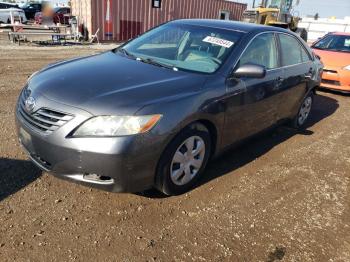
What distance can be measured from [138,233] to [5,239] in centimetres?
102

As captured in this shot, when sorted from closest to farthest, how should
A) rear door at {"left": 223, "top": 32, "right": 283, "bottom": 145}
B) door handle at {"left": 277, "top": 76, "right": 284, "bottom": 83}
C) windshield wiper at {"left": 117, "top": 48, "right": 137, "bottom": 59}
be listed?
1. rear door at {"left": 223, "top": 32, "right": 283, "bottom": 145}
2. windshield wiper at {"left": 117, "top": 48, "right": 137, "bottom": 59}
3. door handle at {"left": 277, "top": 76, "right": 284, "bottom": 83}

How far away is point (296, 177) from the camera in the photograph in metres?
4.07

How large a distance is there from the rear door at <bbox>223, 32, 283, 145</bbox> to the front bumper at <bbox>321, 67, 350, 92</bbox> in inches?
165

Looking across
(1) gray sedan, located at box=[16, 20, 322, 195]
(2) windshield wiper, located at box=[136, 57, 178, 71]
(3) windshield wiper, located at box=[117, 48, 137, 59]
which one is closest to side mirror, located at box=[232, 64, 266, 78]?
(1) gray sedan, located at box=[16, 20, 322, 195]

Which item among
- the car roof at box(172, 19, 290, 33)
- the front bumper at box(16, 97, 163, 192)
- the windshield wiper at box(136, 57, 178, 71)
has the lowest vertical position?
the front bumper at box(16, 97, 163, 192)

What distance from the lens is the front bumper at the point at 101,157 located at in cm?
267

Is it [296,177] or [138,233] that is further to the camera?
→ [296,177]

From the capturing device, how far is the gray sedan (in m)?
2.71

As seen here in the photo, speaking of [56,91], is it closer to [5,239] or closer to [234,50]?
[5,239]

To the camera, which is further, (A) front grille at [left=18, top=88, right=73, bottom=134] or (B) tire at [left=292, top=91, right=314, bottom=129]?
(B) tire at [left=292, top=91, right=314, bottom=129]

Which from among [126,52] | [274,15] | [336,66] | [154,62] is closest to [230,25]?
[154,62]

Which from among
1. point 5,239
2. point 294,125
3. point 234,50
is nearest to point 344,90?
point 294,125

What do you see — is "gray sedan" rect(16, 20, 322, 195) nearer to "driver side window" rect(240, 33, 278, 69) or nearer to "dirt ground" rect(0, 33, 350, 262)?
"driver side window" rect(240, 33, 278, 69)

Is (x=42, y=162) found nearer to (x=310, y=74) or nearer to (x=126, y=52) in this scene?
(x=126, y=52)
